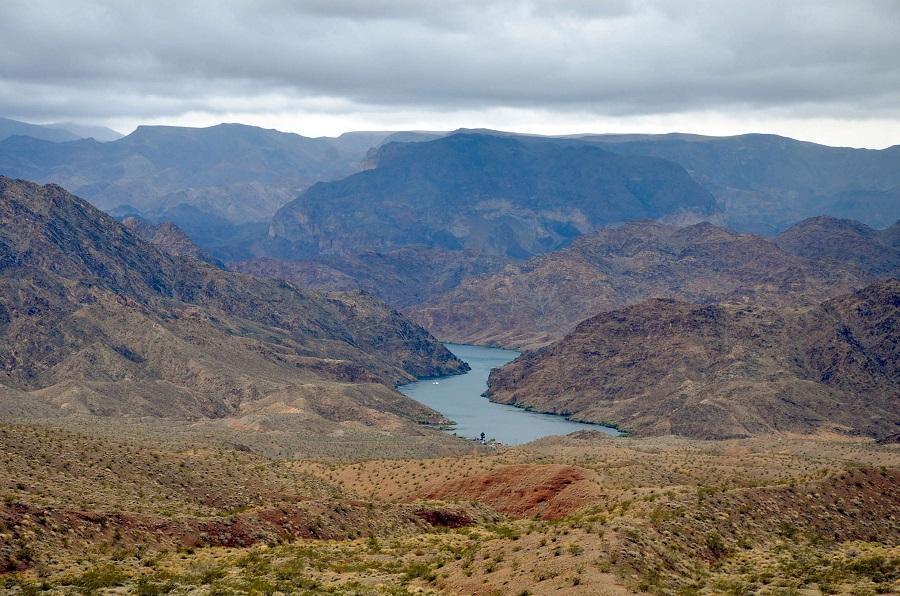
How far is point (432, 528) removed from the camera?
203 ft

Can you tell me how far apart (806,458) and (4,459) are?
65.5 meters

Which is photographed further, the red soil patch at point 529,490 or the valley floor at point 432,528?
the red soil patch at point 529,490

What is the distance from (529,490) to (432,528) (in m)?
11.8

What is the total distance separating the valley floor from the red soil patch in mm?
158

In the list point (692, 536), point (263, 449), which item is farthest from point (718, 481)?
point (263, 449)

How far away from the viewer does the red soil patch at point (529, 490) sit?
6800 centimetres

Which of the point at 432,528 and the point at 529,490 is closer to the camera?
the point at 432,528

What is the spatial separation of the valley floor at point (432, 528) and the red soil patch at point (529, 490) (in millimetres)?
158

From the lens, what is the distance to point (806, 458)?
95.2 meters

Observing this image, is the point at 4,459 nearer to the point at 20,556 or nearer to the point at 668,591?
the point at 20,556

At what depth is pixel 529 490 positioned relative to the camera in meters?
72.1

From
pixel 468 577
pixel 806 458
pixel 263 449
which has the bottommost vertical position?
pixel 263 449

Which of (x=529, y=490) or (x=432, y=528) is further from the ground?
(x=432, y=528)

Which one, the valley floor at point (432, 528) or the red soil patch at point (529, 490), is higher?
the valley floor at point (432, 528)
